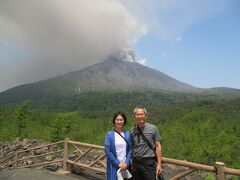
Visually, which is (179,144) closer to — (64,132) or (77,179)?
(64,132)

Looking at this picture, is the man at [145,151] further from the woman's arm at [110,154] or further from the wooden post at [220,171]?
the wooden post at [220,171]

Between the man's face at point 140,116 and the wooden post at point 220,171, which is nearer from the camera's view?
the man's face at point 140,116

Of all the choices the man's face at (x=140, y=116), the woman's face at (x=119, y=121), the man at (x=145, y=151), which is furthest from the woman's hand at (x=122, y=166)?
the man's face at (x=140, y=116)

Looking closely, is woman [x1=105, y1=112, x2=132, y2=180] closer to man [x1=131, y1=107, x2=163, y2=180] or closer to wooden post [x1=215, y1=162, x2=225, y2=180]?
man [x1=131, y1=107, x2=163, y2=180]

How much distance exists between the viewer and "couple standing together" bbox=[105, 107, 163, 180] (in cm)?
542

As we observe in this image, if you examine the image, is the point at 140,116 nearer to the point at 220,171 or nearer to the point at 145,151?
the point at 145,151

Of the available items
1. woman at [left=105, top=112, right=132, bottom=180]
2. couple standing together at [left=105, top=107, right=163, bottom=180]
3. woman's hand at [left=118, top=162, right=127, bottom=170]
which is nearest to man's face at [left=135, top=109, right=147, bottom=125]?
couple standing together at [left=105, top=107, right=163, bottom=180]

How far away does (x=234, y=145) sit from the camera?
189 ft

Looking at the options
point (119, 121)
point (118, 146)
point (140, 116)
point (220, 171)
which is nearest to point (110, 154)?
point (118, 146)

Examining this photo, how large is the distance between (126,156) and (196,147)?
5244 centimetres

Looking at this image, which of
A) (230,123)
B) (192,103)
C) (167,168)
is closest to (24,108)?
(167,168)

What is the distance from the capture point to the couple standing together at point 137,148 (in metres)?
5.42

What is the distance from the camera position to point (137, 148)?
5.48 metres

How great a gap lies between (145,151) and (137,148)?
0.50 ft
